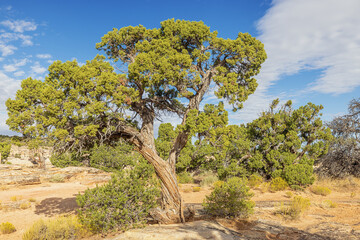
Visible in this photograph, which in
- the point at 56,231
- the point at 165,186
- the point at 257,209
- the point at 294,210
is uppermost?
the point at 165,186

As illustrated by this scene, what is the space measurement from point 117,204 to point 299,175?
1361cm

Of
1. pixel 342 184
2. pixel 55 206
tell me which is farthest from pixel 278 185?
pixel 55 206

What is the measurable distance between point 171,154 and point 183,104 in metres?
2.12

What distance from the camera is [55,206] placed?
12.6 meters

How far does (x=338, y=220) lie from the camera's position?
9203 millimetres

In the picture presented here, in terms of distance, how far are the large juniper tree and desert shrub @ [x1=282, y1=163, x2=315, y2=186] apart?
34.0ft

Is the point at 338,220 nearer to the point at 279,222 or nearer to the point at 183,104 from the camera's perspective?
the point at 279,222

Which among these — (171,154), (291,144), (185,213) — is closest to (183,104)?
(171,154)

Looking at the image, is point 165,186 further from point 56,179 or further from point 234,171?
point 56,179

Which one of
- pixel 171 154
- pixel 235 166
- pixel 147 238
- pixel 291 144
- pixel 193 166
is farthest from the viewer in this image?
pixel 193 166

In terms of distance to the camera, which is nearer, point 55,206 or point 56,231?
point 56,231

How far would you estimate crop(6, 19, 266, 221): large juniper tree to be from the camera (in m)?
6.56

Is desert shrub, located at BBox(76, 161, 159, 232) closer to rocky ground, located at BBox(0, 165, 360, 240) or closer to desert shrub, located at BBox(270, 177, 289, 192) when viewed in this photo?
rocky ground, located at BBox(0, 165, 360, 240)

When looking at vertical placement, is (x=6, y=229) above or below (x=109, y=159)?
below
